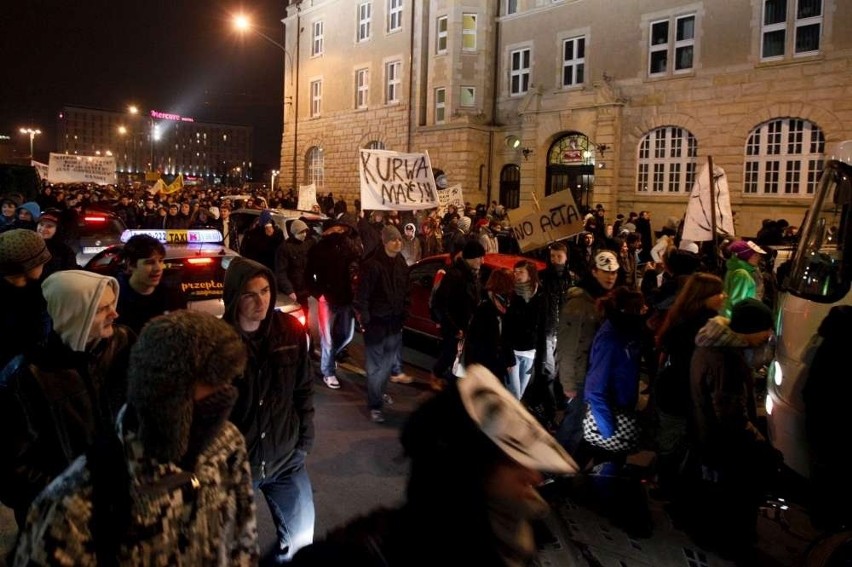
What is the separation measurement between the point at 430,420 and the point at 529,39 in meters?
27.8

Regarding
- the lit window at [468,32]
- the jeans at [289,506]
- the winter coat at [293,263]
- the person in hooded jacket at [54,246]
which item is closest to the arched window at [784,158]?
the lit window at [468,32]

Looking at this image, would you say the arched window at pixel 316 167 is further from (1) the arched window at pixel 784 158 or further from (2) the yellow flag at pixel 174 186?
(1) the arched window at pixel 784 158

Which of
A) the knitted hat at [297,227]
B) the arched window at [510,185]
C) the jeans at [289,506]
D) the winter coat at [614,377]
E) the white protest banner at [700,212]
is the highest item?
the arched window at [510,185]

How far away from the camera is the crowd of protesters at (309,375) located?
179 centimetres

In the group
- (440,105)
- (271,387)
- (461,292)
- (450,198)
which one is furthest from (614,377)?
(440,105)

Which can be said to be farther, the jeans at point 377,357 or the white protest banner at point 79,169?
the white protest banner at point 79,169

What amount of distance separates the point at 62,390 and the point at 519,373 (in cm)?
443

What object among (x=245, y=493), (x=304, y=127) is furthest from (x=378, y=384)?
(x=304, y=127)

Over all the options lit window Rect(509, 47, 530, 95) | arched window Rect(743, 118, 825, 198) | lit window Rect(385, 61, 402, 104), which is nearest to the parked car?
arched window Rect(743, 118, 825, 198)

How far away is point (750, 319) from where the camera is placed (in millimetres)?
3947

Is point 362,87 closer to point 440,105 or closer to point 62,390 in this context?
point 440,105

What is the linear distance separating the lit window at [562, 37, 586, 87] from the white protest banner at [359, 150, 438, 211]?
14.8 meters

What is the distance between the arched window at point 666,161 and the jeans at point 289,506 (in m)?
21.5

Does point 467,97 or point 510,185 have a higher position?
point 467,97
